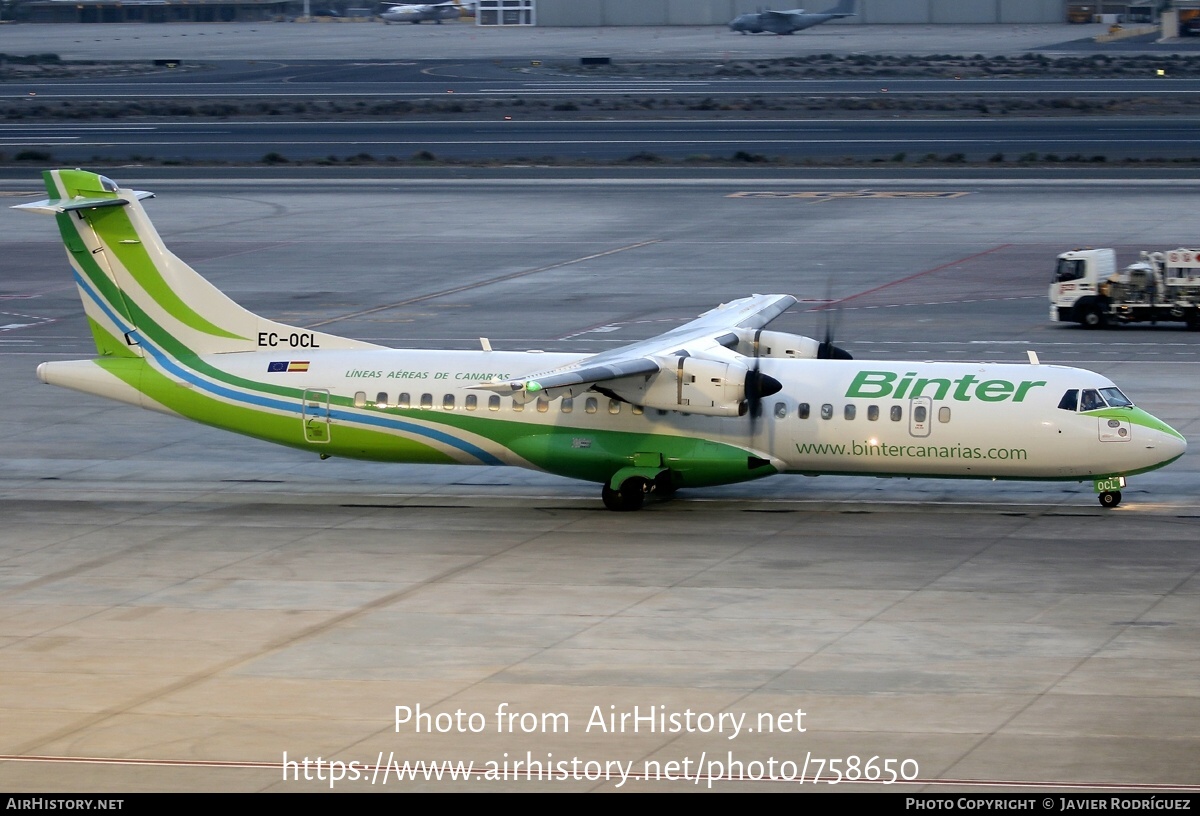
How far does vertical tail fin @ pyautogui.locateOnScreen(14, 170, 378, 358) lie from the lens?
32.8 meters

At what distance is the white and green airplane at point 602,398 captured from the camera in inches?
1177

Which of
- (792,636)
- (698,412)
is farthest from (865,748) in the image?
(698,412)

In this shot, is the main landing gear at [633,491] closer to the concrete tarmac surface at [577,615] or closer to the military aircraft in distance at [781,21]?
the concrete tarmac surface at [577,615]

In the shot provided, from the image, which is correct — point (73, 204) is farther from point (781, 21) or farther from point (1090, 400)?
point (781, 21)

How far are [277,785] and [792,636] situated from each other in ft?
28.0

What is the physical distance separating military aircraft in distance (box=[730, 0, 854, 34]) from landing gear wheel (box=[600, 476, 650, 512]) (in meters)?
152

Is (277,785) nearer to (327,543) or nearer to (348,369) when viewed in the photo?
(327,543)

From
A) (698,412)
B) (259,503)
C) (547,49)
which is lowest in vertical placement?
(259,503)

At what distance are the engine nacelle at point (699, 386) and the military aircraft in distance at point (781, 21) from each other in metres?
153

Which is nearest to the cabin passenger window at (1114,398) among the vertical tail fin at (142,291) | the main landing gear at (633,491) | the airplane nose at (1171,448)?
the airplane nose at (1171,448)

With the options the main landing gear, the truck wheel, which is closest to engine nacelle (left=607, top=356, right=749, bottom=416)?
the main landing gear

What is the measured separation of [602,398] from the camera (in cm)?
3144

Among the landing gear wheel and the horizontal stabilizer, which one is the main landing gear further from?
the horizontal stabilizer

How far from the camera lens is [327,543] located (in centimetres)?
2927
